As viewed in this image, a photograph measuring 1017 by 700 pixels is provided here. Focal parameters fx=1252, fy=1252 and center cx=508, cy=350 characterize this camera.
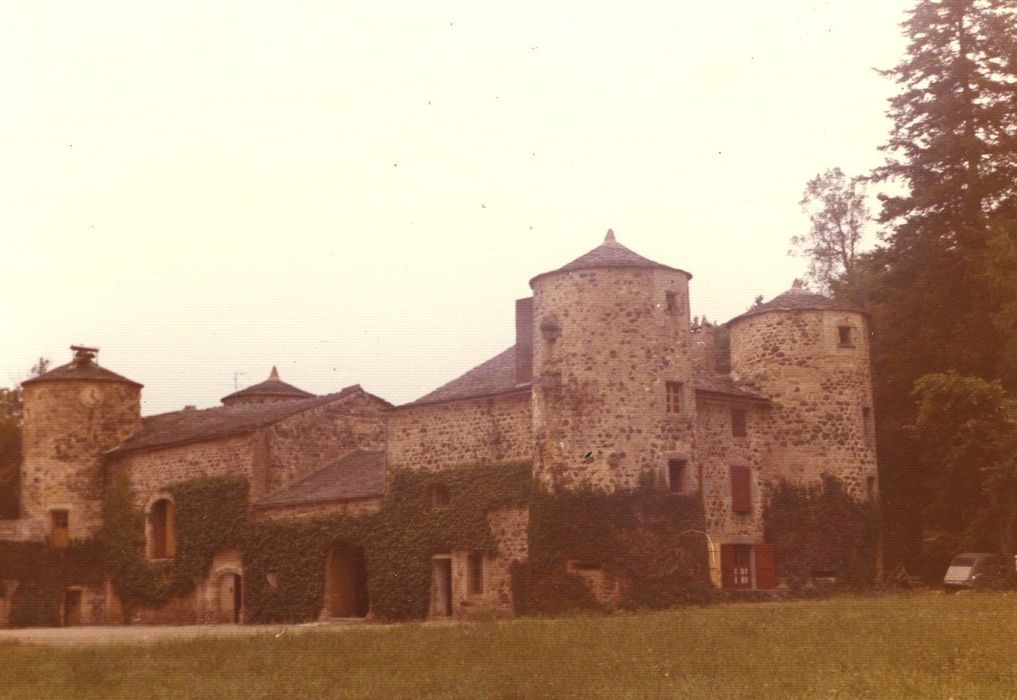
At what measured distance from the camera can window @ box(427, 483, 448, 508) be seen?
3472 centimetres

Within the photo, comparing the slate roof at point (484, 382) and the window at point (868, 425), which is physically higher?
the slate roof at point (484, 382)

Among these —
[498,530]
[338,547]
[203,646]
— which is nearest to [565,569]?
[498,530]

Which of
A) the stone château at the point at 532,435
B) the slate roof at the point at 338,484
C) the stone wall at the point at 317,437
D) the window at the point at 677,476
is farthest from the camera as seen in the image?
the stone wall at the point at 317,437

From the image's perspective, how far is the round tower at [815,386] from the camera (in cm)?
3675

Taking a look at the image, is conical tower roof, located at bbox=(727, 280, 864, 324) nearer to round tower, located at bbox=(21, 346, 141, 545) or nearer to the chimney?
the chimney

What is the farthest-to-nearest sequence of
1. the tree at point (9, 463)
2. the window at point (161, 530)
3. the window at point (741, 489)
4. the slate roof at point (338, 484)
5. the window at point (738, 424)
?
the tree at point (9, 463)
the window at point (161, 530)
the slate roof at point (338, 484)
the window at point (738, 424)
the window at point (741, 489)

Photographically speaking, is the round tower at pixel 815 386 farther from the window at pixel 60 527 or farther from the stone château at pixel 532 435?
the window at pixel 60 527

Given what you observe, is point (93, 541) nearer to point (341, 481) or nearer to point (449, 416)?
point (341, 481)

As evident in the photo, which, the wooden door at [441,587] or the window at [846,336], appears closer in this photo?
the wooden door at [441,587]

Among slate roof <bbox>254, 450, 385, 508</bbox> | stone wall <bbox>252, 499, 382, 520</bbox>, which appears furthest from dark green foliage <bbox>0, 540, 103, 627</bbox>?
slate roof <bbox>254, 450, 385, 508</bbox>

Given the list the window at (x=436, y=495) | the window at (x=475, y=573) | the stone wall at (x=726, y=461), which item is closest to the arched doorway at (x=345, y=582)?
the window at (x=436, y=495)

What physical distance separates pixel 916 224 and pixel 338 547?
20276mm

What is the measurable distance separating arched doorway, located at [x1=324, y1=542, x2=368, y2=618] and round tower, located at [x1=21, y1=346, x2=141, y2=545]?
11.6m

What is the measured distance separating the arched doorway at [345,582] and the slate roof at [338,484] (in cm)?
161
